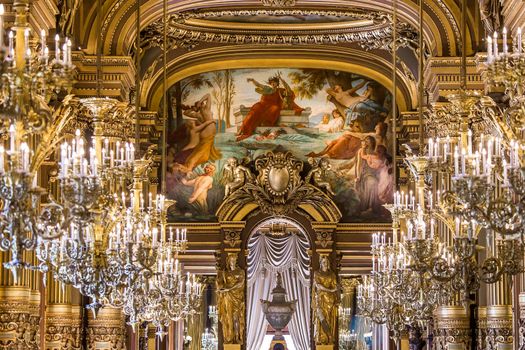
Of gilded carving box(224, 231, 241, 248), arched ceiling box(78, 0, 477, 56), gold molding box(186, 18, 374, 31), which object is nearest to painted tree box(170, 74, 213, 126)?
gold molding box(186, 18, 374, 31)

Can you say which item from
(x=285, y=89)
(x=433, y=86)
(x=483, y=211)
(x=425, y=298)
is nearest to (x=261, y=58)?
(x=285, y=89)

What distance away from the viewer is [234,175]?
115 feet

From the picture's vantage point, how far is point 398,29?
98.0 ft

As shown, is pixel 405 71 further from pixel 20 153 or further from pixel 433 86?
pixel 20 153

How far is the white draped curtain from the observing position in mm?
42000

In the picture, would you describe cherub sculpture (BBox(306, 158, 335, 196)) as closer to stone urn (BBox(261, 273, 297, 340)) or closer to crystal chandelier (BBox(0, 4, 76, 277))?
stone urn (BBox(261, 273, 297, 340))

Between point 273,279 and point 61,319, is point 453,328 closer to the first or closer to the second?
point 61,319

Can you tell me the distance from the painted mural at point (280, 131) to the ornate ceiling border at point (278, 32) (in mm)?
1868

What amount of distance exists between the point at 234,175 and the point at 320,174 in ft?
7.33

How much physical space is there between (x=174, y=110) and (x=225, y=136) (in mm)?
1544

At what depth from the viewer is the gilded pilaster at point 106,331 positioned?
25797 millimetres

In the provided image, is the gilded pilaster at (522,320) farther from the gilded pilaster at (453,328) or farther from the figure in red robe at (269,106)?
the figure in red robe at (269,106)

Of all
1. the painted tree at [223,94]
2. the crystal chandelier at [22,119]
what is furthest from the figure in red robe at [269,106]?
Answer: the crystal chandelier at [22,119]

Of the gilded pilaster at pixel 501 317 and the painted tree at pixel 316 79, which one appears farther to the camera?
the painted tree at pixel 316 79
